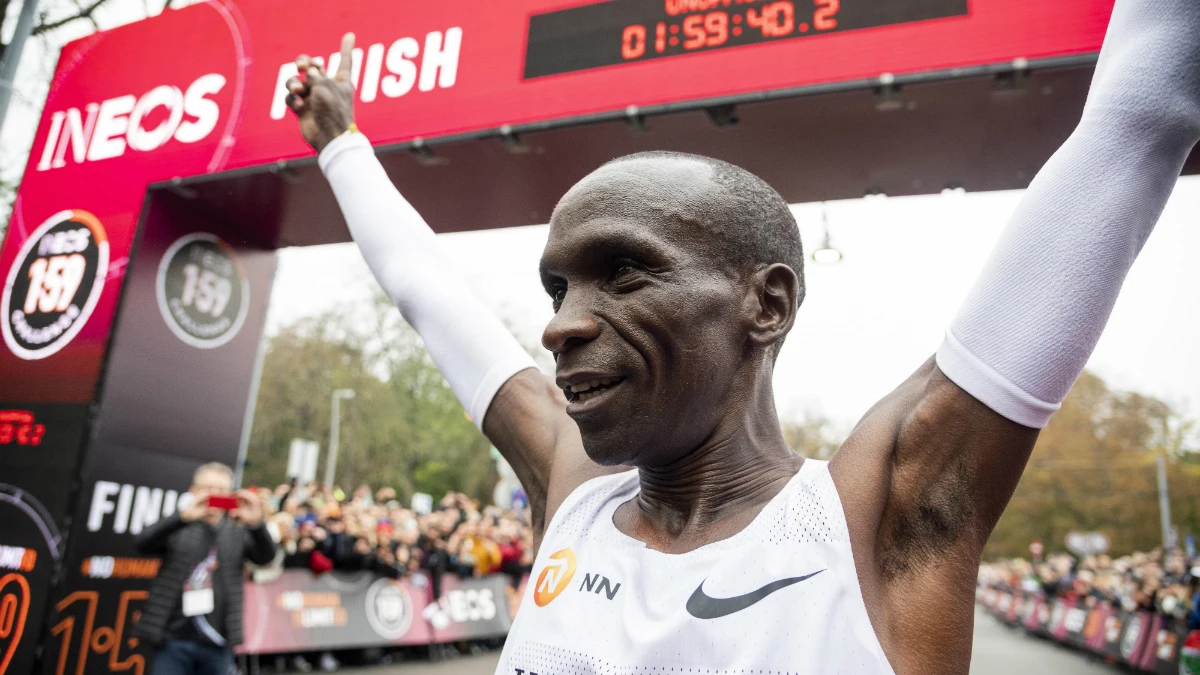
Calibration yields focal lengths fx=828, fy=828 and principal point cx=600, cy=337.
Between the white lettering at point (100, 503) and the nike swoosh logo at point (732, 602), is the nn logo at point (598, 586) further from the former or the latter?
the white lettering at point (100, 503)

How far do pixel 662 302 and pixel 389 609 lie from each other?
1073 cm

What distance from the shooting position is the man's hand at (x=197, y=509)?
5.46 metres

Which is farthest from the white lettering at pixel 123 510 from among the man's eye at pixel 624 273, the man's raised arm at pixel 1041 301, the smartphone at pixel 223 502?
the man's raised arm at pixel 1041 301

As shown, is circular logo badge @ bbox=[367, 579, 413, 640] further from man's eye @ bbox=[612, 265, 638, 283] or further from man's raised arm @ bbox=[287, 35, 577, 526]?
man's eye @ bbox=[612, 265, 638, 283]

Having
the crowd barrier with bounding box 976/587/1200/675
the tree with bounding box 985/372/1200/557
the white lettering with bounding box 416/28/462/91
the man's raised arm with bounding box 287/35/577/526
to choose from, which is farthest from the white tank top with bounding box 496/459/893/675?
the tree with bounding box 985/372/1200/557

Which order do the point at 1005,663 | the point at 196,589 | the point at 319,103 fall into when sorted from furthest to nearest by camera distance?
1. the point at 1005,663
2. the point at 196,589
3. the point at 319,103

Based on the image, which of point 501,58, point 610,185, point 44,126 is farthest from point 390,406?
point 610,185

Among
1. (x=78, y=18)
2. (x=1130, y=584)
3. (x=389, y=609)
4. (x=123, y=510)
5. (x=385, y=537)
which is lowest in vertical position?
(x=389, y=609)

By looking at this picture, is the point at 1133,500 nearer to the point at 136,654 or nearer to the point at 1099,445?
the point at 1099,445

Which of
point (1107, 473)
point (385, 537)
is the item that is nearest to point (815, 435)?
point (1107, 473)

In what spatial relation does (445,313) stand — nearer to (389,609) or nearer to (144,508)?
(144,508)

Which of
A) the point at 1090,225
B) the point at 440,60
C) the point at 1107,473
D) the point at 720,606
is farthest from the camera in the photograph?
the point at 1107,473

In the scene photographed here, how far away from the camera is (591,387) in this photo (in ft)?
3.92

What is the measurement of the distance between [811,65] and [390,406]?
28.4m
